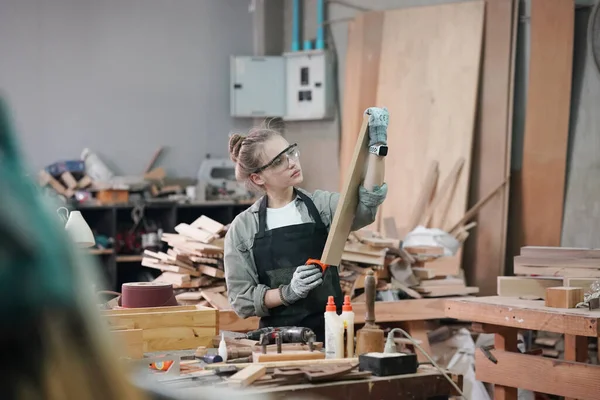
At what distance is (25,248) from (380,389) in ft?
7.33

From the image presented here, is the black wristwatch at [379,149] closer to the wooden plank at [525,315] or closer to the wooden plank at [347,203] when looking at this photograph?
the wooden plank at [347,203]

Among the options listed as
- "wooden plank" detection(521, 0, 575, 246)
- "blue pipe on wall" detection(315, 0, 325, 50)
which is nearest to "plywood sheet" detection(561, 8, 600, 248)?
"wooden plank" detection(521, 0, 575, 246)

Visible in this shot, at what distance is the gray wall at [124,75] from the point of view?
8.23m

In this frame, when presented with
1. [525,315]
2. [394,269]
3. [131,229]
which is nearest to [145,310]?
[525,315]

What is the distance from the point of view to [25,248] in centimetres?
46

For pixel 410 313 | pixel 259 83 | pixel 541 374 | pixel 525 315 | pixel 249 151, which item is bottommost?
pixel 410 313

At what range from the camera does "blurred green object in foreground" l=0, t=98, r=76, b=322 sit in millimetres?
459

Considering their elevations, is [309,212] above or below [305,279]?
above

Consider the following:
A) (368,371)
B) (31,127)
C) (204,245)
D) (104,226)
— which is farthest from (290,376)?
(31,127)

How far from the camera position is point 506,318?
12.2 feet

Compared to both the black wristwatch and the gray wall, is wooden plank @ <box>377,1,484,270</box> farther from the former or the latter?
the black wristwatch

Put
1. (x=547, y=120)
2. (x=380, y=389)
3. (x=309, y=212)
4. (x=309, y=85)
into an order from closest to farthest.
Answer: (x=380, y=389)
(x=309, y=212)
(x=547, y=120)
(x=309, y=85)

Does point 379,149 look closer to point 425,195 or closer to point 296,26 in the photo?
point 425,195

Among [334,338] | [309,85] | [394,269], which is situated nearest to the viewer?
[334,338]
